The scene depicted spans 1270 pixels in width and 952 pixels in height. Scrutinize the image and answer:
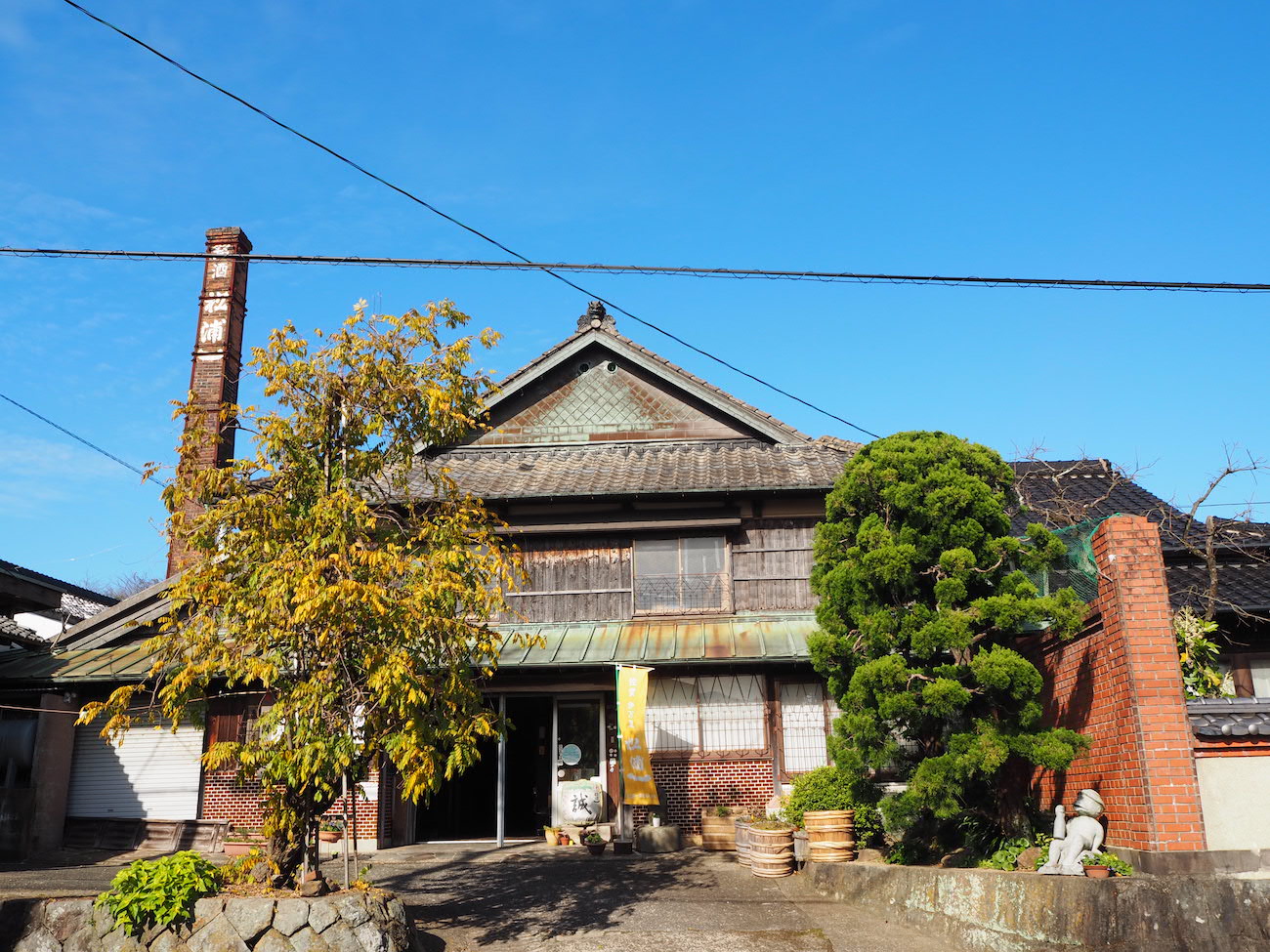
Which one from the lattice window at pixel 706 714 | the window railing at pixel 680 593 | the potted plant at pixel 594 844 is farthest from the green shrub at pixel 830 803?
the window railing at pixel 680 593

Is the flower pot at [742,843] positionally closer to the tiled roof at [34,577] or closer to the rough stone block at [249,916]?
the rough stone block at [249,916]

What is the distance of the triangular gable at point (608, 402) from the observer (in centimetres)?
2030

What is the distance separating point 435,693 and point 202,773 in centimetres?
1005

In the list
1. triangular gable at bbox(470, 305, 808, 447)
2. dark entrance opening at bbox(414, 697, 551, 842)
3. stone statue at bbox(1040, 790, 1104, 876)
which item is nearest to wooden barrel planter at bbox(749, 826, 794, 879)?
stone statue at bbox(1040, 790, 1104, 876)

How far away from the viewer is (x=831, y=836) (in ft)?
41.9

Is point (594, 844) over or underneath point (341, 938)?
over

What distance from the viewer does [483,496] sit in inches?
714

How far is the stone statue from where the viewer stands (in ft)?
30.2

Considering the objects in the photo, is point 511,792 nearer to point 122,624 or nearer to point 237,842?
point 237,842

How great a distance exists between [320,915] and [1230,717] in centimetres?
823

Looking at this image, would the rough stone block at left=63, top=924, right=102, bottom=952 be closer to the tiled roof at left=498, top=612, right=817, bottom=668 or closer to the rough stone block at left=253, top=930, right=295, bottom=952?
the rough stone block at left=253, top=930, right=295, bottom=952

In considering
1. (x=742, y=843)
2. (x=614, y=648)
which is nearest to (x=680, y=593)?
(x=614, y=648)

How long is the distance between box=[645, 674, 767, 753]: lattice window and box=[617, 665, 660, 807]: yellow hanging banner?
5.35 feet

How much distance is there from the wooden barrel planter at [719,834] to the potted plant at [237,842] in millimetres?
7019
